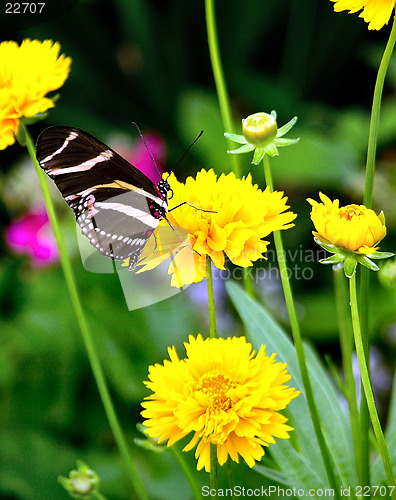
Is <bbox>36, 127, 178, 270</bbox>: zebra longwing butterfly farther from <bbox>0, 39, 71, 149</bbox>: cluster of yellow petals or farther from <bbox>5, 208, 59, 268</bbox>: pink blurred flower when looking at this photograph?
<bbox>5, 208, 59, 268</bbox>: pink blurred flower

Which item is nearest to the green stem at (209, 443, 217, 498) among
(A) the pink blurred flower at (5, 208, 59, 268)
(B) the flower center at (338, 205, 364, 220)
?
(B) the flower center at (338, 205, 364, 220)

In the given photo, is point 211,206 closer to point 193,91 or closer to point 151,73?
point 193,91

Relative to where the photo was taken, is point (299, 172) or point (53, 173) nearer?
point (53, 173)

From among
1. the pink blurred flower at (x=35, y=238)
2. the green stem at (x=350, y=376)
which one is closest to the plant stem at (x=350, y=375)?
the green stem at (x=350, y=376)

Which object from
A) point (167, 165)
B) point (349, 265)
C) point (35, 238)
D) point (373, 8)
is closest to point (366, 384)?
point (349, 265)

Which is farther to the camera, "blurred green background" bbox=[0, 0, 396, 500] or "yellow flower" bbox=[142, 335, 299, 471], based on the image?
"blurred green background" bbox=[0, 0, 396, 500]

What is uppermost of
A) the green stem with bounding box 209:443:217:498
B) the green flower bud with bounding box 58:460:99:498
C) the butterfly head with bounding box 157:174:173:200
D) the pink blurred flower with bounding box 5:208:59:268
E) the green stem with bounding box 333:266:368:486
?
the pink blurred flower with bounding box 5:208:59:268

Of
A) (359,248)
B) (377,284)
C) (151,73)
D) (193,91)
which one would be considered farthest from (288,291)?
(151,73)
